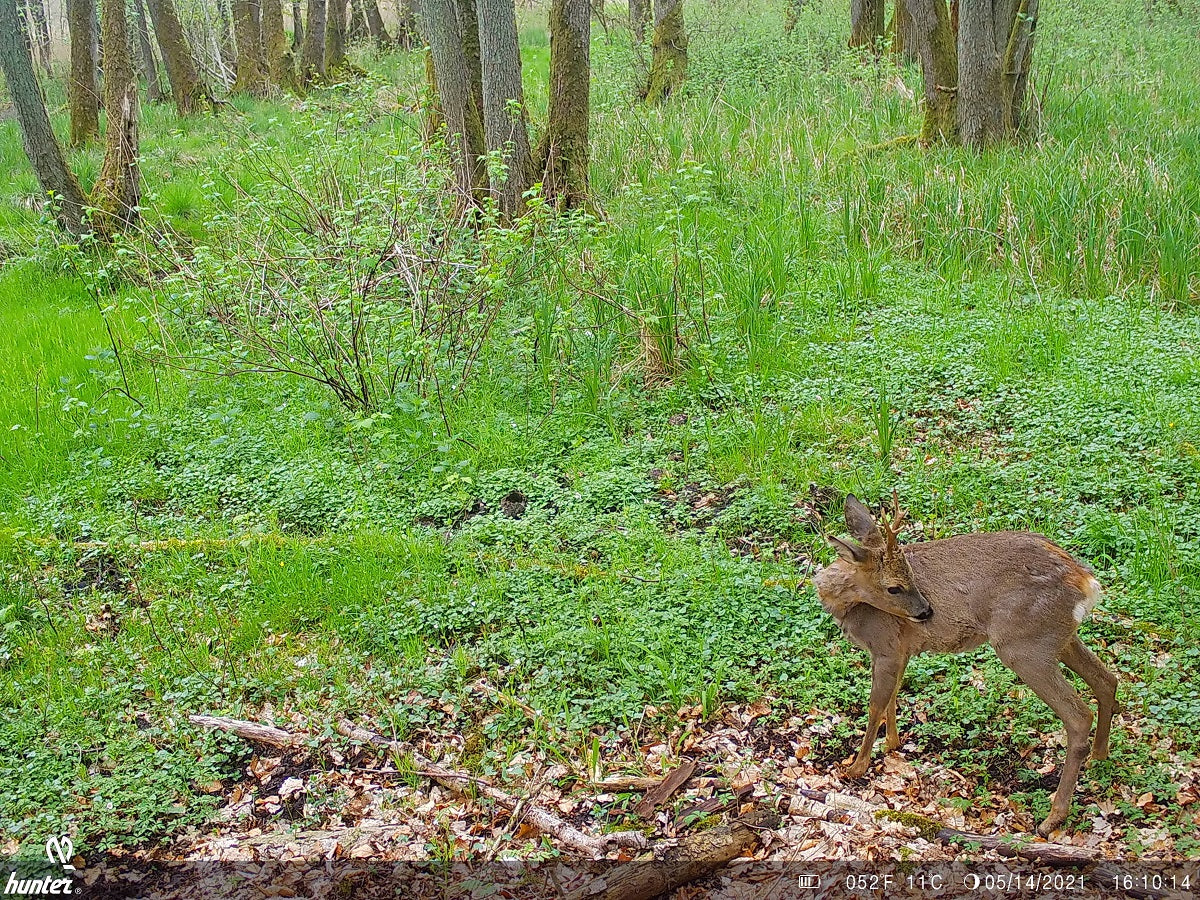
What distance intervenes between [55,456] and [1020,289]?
6.88m

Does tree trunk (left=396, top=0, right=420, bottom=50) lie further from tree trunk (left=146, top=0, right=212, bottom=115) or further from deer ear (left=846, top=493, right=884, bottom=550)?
deer ear (left=846, top=493, right=884, bottom=550)

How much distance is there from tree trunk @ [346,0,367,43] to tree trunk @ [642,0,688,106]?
1211 centimetres

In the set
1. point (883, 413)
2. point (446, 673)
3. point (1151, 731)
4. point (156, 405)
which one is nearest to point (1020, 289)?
point (883, 413)

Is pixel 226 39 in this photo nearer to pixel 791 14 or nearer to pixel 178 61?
pixel 178 61

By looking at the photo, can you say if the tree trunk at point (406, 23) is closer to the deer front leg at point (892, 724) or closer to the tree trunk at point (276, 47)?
the tree trunk at point (276, 47)

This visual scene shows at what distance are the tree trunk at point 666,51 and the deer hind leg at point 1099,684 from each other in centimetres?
1258

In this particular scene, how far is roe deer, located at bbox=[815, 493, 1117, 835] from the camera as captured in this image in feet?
11.0

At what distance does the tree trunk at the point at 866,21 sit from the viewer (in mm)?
16672

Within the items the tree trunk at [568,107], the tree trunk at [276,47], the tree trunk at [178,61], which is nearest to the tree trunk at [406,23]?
the tree trunk at [276,47]

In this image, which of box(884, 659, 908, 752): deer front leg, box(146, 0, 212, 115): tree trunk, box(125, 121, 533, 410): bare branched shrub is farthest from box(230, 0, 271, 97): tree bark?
box(884, 659, 908, 752): deer front leg

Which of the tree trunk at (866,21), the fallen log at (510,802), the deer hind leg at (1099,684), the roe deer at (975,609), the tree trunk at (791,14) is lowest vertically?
the fallen log at (510,802)

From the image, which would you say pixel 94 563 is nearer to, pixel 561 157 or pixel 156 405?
pixel 156 405

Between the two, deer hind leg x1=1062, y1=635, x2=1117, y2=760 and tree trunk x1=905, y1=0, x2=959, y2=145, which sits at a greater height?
tree trunk x1=905, y1=0, x2=959, y2=145

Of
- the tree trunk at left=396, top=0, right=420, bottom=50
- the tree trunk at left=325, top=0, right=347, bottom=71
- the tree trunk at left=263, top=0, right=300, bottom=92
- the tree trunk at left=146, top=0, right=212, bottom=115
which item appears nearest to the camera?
the tree trunk at left=146, top=0, right=212, bottom=115
